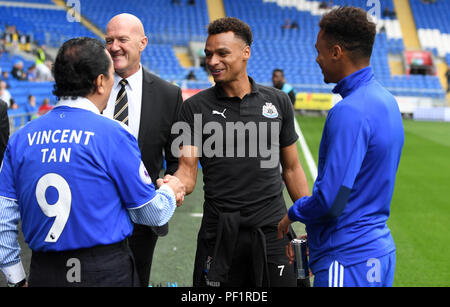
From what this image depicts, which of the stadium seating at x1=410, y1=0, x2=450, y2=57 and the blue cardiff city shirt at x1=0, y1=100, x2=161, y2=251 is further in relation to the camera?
the stadium seating at x1=410, y1=0, x2=450, y2=57

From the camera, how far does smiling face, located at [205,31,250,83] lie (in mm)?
3000

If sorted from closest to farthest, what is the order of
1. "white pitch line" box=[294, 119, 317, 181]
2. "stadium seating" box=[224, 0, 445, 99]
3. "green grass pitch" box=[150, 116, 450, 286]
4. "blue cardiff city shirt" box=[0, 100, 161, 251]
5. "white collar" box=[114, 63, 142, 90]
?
"blue cardiff city shirt" box=[0, 100, 161, 251] → "white collar" box=[114, 63, 142, 90] → "green grass pitch" box=[150, 116, 450, 286] → "white pitch line" box=[294, 119, 317, 181] → "stadium seating" box=[224, 0, 445, 99]

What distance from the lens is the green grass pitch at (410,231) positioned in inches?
190

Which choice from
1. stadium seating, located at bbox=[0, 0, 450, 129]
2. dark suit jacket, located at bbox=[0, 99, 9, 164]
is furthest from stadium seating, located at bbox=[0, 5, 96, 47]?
dark suit jacket, located at bbox=[0, 99, 9, 164]

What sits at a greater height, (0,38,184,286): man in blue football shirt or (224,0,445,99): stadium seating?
(224,0,445,99): stadium seating

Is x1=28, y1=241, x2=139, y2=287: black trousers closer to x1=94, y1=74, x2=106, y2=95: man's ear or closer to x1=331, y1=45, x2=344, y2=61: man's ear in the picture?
x1=94, y1=74, x2=106, y2=95: man's ear

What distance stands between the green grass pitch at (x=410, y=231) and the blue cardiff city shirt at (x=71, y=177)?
2501mm

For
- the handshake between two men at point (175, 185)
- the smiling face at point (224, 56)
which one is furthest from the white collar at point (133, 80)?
the handshake between two men at point (175, 185)

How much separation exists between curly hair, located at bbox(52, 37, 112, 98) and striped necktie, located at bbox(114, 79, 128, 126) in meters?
1.01

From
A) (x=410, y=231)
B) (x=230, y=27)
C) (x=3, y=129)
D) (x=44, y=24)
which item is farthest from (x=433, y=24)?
(x=3, y=129)

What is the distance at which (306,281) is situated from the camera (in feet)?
9.69

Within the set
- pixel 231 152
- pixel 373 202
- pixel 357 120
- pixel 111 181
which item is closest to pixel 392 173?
pixel 373 202

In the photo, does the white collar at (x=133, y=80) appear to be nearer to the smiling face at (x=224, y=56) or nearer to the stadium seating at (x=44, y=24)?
the smiling face at (x=224, y=56)
